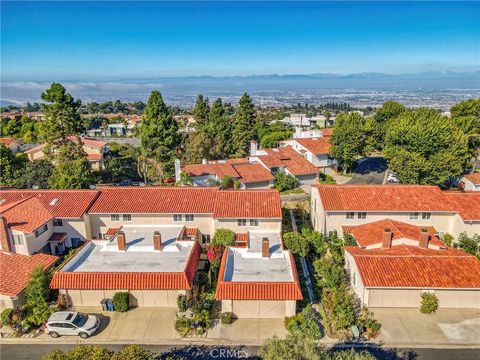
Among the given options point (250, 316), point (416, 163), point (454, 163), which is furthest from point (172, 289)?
point (454, 163)

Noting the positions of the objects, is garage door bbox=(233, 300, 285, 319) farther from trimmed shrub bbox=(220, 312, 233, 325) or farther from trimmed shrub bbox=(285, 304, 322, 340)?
trimmed shrub bbox=(285, 304, 322, 340)

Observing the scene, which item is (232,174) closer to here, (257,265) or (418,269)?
(257,265)

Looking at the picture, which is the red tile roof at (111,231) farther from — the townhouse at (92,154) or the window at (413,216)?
the townhouse at (92,154)

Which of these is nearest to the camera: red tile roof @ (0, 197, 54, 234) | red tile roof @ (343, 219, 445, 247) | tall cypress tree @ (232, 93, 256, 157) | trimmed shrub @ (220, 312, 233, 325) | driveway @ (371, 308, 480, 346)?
driveway @ (371, 308, 480, 346)

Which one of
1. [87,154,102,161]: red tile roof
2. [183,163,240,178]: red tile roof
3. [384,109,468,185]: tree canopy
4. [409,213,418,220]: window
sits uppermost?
[384,109,468,185]: tree canopy

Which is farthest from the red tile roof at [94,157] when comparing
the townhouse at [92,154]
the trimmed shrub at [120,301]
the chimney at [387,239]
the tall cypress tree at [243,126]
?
the chimney at [387,239]

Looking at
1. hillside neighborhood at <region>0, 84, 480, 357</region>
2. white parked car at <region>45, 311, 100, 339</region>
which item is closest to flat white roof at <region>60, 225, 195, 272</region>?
hillside neighborhood at <region>0, 84, 480, 357</region>

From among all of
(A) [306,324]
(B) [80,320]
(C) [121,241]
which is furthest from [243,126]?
(B) [80,320]

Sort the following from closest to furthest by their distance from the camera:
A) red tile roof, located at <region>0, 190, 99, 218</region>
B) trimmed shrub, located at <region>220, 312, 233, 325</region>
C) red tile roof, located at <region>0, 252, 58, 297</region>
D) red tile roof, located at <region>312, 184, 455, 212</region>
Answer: trimmed shrub, located at <region>220, 312, 233, 325</region> → red tile roof, located at <region>0, 252, 58, 297</region> → red tile roof, located at <region>0, 190, 99, 218</region> → red tile roof, located at <region>312, 184, 455, 212</region>
